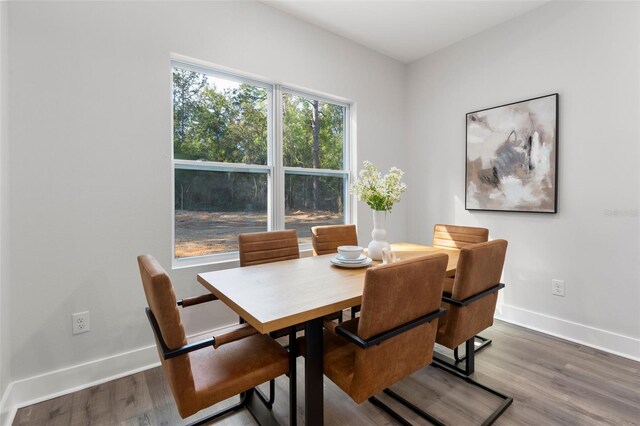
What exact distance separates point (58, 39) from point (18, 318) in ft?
5.64

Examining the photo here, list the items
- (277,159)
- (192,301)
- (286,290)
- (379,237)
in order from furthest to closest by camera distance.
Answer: (277,159) < (379,237) < (192,301) < (286,290)

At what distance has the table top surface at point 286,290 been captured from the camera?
49.7 inches

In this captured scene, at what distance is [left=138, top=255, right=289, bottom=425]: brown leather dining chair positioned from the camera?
45.6 inches

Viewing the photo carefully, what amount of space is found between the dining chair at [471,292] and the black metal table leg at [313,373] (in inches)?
29.3

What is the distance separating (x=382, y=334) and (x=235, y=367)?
2.19 ft

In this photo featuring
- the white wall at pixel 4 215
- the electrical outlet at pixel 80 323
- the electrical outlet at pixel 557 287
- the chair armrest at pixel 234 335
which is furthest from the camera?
the electrical outlet at pixel 557 287

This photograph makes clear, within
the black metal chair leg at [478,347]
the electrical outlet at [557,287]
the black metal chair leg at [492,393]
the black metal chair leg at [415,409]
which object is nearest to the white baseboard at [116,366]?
the electrical outlet at [557,287]

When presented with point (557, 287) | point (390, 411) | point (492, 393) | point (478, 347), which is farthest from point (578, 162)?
point (390, 411)

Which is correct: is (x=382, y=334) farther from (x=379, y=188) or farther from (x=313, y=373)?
(x=379, y=188)

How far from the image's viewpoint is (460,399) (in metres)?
1.86

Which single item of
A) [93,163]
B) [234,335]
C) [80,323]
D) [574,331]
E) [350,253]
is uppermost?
[93,163]

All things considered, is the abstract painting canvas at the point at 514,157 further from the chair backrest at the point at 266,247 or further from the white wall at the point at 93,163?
the white wall at the point at 93,163

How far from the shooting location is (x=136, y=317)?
7.25 feet

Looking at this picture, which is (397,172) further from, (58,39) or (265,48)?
(58,39)
